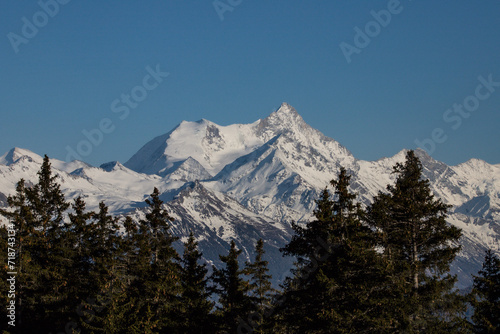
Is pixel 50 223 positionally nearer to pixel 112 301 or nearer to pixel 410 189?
pixel 112 301

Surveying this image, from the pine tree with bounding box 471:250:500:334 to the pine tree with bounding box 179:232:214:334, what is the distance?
16888mm

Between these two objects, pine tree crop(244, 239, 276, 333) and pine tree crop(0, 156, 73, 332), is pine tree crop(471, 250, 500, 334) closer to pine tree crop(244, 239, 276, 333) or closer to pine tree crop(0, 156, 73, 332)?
pine tree crop(244, 239, 276, 333)

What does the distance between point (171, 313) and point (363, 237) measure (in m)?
16.5

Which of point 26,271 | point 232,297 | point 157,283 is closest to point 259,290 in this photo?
point 232,297

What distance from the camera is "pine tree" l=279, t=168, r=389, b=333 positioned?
101 feet

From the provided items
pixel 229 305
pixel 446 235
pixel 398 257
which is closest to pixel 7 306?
pixel 229 305

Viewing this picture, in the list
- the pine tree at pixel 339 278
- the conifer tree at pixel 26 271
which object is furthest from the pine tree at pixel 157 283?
the pine tree at pixel 339 278

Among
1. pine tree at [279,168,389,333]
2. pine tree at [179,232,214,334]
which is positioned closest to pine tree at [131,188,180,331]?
pine tree at [179,232,214,334]

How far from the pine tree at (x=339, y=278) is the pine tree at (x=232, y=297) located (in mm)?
9598

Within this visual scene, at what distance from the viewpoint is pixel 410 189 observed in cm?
3653

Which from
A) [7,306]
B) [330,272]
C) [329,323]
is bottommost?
[7,306]

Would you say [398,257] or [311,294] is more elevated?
[398,257]

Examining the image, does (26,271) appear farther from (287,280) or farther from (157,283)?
(287,280)

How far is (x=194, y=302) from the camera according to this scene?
43.5 metres
